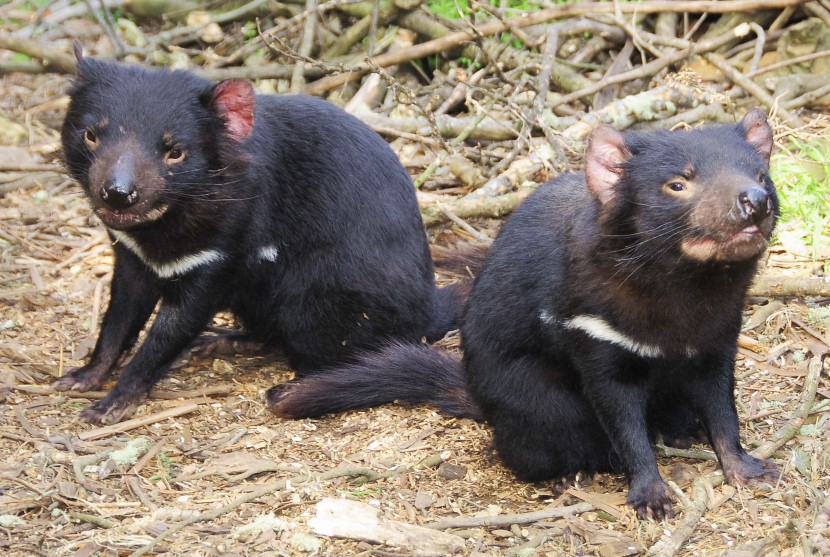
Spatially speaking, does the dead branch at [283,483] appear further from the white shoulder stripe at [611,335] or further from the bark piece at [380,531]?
the white shoulder stripe at [611,335]

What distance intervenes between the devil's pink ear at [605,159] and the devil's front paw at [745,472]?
0.91m

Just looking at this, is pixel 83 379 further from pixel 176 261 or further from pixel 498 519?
pixel 498 519

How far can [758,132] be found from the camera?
2.93 metres

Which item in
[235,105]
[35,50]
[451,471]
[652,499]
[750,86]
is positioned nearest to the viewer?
[652,499]

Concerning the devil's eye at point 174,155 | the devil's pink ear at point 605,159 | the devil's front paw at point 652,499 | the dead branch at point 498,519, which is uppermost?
the devil's pink ear at point 605,159

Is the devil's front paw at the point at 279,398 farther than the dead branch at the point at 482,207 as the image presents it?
No

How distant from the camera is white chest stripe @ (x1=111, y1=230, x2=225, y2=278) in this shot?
12.2 feet

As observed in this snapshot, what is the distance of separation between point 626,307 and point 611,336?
10cm

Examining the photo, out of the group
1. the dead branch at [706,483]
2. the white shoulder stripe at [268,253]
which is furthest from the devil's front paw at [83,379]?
the dead branch at [706,483]

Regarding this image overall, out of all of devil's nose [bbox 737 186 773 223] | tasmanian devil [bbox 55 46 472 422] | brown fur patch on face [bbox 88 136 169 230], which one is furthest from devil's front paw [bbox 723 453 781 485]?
brown fur patch on face [bbox 88 136 169 230]

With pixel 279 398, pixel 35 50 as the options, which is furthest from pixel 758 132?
pixel 35 50

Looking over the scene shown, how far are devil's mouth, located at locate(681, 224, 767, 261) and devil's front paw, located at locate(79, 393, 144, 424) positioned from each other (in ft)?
7.19

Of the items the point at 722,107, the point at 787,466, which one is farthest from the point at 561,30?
the point at 787,466

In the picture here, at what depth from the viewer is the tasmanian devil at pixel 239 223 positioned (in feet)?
11.4
